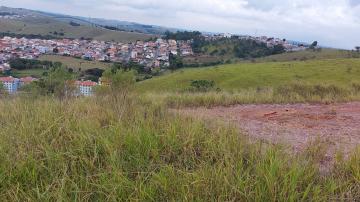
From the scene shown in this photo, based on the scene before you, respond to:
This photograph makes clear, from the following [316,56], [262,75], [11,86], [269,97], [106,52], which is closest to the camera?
[269,97]

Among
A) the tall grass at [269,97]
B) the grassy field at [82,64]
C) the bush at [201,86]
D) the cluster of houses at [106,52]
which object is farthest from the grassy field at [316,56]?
the tall grass at [269,97]

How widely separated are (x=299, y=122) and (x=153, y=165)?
3.85 metres

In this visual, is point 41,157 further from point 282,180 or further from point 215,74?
point 215,74

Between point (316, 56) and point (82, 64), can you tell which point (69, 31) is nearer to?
point (82, 64)

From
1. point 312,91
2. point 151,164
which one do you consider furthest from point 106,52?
point 151,164

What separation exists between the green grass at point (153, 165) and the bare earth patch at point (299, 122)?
2.99 ft

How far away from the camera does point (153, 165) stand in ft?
9.84

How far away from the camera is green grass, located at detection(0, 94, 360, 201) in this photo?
2625 millimetres

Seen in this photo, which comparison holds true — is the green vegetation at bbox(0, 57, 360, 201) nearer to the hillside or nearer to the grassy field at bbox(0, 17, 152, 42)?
the hillside

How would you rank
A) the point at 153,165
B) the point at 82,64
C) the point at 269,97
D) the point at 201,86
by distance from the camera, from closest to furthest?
the point at 153,165 < the point at 269,97 < the point at 201,86 < the point at 82,64

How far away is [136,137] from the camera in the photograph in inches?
129

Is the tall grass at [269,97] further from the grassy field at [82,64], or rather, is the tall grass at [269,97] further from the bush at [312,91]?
the grassy field at [82,64]

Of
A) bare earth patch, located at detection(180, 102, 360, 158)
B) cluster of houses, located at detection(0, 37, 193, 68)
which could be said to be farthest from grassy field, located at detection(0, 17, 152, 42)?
bare earth patch, located at detection(180, 102, 360, 158)

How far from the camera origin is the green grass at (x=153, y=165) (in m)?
2.62
